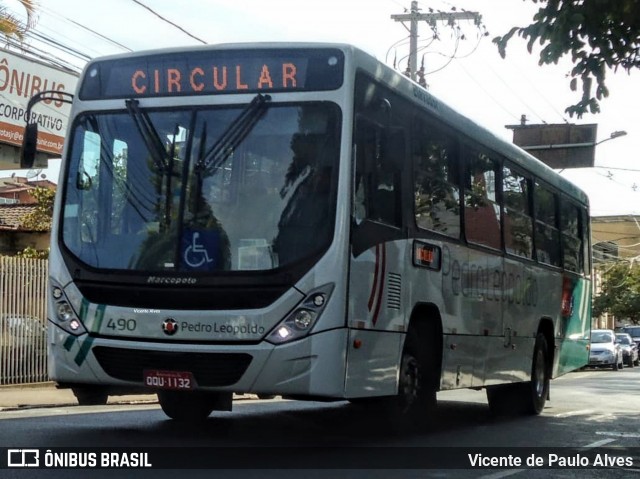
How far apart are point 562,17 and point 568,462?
4.31 m

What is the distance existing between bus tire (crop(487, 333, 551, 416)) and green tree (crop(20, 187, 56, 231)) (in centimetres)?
1645

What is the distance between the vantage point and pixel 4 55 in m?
A: 23.0

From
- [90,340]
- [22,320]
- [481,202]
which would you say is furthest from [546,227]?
[22,320]

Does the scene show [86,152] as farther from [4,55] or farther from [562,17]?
[4,55]

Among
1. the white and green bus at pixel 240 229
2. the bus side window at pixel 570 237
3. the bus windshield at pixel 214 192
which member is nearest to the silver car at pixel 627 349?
the bus side window at pixel 570 237

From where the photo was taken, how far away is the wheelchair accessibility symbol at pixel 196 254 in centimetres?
Answer: 880

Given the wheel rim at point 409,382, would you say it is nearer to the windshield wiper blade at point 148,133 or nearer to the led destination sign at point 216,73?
the led destination sign at point 216,73

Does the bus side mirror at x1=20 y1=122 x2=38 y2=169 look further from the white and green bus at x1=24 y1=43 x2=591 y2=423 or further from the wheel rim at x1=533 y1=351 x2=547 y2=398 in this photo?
the wheel rim at x1=533 y1=351 x2=547 y2=398

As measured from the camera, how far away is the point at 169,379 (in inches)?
344

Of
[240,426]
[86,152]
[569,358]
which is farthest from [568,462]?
[569,358]

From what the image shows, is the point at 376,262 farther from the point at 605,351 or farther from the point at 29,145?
the point at 605,351

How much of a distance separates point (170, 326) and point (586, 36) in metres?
5.36

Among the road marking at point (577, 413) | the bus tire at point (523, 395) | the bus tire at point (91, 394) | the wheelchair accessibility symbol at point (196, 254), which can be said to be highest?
the wheelchair accessibility symbol at point (196, 254)

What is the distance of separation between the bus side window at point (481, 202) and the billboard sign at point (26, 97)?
12.7 meters
